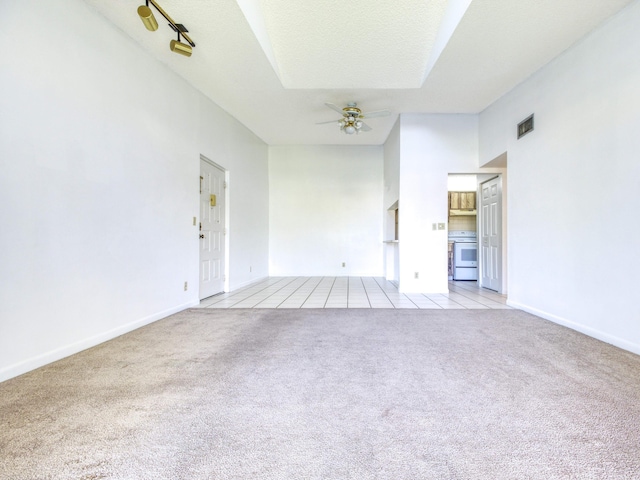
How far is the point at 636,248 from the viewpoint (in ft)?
7.47

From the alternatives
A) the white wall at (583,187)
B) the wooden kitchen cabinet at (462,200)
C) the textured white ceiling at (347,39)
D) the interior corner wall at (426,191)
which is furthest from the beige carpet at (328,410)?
the wooden kitchen cabinet at (462,200)

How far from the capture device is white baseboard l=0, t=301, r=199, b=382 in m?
1.86

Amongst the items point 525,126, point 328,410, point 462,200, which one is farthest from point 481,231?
point 328,410

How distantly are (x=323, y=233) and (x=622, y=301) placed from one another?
17.7ft

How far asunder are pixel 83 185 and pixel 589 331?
4.52 meters

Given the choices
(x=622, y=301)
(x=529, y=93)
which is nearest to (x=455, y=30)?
(x=529, y=93)

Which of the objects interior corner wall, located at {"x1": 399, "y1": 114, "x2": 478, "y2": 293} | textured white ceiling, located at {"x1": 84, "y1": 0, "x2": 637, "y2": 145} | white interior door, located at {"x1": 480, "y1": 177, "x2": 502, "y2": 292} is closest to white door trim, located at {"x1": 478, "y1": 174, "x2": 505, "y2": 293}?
white interior door, located at {"x1": 480, "y1": 177, "x2": 502, "y2": 292}

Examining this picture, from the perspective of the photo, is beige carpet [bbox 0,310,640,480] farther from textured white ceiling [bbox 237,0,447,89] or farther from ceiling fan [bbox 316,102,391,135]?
ceiling fan [bbox 316,102,391,135]

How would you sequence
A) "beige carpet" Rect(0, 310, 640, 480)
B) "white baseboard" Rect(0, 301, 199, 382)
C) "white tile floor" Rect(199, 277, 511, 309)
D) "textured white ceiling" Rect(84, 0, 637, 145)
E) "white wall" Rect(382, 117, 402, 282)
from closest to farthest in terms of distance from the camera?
1. "beige carpet" Rect(0, 310, 640, 480)
2. "white baseboard" Rect(0, 301, 199, 382)
3. "textured white ceiling" Rect(84, 0, 637, 145)
4. "white tile floor" Rect(199, 277, 511, 309)
5. "white wall" Rect(382, 117, 402, 282)

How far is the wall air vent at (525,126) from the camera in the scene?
11.4 feet

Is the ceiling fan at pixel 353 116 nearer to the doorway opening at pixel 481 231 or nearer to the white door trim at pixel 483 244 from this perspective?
the doorway opening at pixel 481 231

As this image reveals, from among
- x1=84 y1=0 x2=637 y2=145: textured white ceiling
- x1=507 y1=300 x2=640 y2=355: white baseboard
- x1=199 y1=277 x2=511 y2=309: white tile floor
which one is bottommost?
x1=199 y1=277 x2=511 y2=309: white tile floor

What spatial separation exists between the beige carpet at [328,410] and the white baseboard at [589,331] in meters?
0.11

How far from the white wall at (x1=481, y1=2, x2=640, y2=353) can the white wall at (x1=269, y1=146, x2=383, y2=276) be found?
11.6 ft
